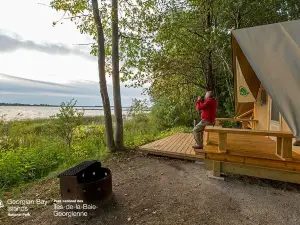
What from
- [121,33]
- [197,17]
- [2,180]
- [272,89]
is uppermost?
[197,17]

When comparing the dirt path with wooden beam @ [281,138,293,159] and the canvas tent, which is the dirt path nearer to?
wooden beam @ [281,138,293,159]

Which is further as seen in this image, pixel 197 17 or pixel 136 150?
pixel 197 17

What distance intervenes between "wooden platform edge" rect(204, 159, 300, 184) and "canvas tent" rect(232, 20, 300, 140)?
1708mm

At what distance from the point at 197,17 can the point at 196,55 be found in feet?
6.70

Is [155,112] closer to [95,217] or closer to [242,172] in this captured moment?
[242,172]

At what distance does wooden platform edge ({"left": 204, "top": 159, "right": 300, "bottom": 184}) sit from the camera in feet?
11.4

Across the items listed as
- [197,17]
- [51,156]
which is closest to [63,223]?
[51,156]

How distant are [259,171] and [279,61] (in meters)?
2.06

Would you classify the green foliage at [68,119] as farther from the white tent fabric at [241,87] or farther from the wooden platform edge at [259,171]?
the white tent fabric at [241,87]

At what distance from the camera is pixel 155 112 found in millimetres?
14211

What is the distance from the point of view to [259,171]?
145 inches

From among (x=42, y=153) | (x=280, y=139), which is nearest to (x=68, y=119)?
(x=42, y=153)

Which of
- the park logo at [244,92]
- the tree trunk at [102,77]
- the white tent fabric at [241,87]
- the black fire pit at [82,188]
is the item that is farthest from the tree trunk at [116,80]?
the park logo at [244,92]

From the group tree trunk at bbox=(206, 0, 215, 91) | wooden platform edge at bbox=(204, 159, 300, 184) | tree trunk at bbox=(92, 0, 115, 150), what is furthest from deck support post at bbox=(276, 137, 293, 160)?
tree trunk at bbox=(206, 0, 215, 91)
